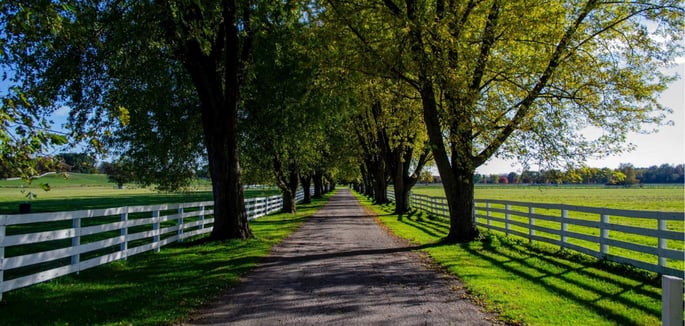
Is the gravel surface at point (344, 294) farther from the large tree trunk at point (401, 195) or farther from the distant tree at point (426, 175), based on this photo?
the distant tree at point (426, 175)

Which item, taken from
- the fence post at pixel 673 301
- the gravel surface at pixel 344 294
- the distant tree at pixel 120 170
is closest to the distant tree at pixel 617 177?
the gravel surface at pixel 344 294

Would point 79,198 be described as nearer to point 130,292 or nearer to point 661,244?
point 130,292

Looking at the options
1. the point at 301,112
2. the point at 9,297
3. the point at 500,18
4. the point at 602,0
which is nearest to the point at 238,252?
the point at 9,297

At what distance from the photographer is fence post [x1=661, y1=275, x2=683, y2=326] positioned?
108 inches

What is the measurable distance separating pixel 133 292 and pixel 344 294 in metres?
3.31

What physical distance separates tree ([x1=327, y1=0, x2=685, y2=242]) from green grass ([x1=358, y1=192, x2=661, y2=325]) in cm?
325

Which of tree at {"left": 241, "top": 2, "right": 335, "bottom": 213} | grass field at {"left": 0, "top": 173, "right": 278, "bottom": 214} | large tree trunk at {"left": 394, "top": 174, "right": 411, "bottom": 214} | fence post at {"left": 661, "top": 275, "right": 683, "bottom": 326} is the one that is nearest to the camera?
fence post at {"left": 661, "top": 275, "right": 683, "bottom": 326}

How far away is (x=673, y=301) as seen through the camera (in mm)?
2771

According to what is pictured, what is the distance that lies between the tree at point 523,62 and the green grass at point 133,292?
6327 mm

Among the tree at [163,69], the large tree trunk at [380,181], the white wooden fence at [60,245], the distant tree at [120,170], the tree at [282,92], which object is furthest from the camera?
the large tree trunk at [380,181]

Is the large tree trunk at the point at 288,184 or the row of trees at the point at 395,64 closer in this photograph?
the row of trees at the point at 395,64

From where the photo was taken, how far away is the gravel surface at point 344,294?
19.0 ft

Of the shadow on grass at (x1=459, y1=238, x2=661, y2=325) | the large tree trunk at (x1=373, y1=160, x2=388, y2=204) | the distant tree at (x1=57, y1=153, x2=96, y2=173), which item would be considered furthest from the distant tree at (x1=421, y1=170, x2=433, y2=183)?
the distant tree at (x1=57, y1=153, x2=96, y2=173)

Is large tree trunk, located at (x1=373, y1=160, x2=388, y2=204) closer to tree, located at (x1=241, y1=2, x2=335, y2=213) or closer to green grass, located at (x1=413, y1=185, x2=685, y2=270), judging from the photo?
green grass, located at (x1=413, y1=185, x2=685, y2=270)
